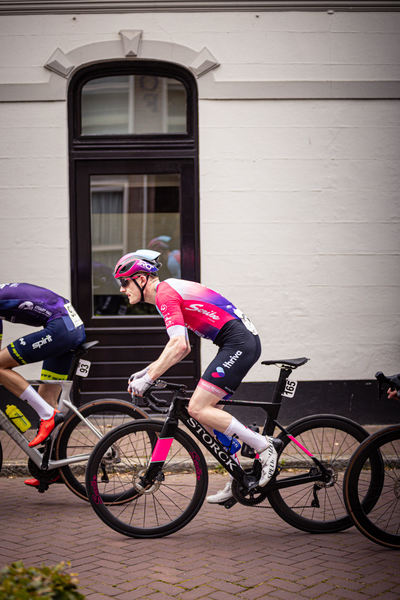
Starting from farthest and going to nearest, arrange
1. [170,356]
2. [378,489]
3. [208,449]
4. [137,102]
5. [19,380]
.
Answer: [137,102] → [19,380] → [208,449] → [378,489] → [170,356]

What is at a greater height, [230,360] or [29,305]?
[29,305]

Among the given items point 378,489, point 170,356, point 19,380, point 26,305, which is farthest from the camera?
point 26,305

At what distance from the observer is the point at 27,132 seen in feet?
25.7

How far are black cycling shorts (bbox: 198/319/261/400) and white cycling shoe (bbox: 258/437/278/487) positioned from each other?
444 millimetres

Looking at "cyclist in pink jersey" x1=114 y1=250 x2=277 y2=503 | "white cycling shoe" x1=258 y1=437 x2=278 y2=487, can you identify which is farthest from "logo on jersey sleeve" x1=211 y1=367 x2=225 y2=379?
"white cycling shoe" x1=258 y1=437 x2=278 y2=487

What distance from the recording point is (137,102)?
27.3ft

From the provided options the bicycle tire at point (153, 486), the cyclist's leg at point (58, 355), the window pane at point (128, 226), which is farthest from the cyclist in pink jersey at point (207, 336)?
the window pane at point (128, 226)

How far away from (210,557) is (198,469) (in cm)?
56

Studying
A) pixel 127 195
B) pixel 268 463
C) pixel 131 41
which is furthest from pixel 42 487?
pixel 131 41

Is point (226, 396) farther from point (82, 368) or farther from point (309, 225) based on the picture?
point (309, 225)

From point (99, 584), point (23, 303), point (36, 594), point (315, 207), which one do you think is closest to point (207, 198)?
point (315, 207)

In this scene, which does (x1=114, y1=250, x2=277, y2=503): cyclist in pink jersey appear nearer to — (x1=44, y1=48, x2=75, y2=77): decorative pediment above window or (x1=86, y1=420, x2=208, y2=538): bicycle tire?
(x1=86, y1=420, x2=208, y2=538): bicycle tire

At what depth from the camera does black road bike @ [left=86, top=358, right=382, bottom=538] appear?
402 cm

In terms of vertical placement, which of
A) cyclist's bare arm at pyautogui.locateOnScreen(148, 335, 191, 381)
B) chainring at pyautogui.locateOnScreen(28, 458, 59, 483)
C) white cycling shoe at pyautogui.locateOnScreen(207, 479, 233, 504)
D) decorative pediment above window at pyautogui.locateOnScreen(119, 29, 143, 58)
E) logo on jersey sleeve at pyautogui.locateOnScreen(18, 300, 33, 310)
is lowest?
chainring at pyautogui.locateOnScreen(28, 458, 59, 483)
